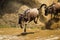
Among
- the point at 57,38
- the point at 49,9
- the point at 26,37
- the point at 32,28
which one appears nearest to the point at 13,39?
the point at 26,37

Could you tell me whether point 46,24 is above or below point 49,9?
below

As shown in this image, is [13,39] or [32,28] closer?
[13,39]

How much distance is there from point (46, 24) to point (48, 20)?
1.55ft

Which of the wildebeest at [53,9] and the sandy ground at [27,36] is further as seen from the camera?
the wildebeest at [53,9]

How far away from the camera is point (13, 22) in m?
16.6

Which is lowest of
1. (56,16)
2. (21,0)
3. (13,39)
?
(13,39)

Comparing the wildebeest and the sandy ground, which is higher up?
the wildebeest

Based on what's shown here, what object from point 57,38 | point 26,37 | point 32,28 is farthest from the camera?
point 32,28

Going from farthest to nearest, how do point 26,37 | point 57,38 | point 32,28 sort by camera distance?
1. point 32,28
2. point 26,37
3. point 57,38

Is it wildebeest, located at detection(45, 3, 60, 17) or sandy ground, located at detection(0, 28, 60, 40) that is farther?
wildebeest, located at detection(45, 3, 60, 17)

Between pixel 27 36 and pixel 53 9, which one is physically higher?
pixel 53 9

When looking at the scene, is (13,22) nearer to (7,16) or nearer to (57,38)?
(7,16)

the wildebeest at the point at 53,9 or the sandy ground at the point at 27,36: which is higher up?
the wildebeest at the point at 53,9

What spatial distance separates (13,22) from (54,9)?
317 centimetres
